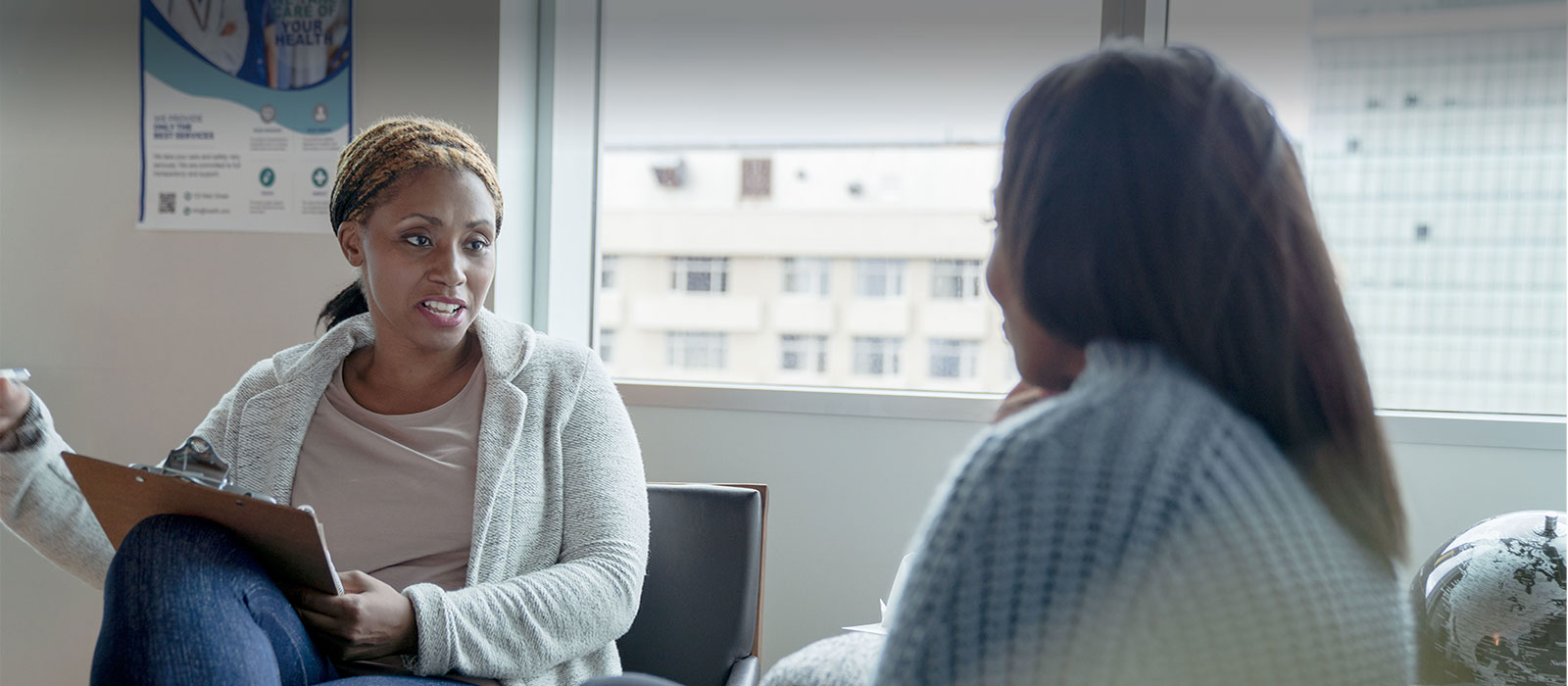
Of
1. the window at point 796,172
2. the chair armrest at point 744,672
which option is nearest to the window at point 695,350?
the window at point 796,172

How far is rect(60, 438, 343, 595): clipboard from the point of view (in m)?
1.01

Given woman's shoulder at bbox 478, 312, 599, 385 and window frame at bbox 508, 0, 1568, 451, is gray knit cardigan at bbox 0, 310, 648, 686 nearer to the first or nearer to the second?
woman's shoulder at bbox 478, 312, 599, 385

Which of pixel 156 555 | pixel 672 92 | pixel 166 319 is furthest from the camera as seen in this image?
pixel 672 92

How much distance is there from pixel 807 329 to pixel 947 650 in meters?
1.76

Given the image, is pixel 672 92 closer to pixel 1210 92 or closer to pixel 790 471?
pixel 790 471

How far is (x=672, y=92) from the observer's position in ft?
7.80

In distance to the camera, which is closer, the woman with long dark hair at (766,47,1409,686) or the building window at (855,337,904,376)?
the woman with long dark hair at (766,47,1409,686)

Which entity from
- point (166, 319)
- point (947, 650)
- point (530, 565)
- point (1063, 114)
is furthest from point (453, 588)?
point (166, 319)

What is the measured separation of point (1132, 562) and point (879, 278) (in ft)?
5.80

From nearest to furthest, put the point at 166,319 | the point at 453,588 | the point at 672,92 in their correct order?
1. the point at 453,588
2. the point at 166,319
3. the point at 672,92

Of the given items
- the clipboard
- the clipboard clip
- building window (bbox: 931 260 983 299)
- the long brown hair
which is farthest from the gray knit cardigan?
building window (bbox: 931 260 983 299)

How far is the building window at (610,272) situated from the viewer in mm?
2424

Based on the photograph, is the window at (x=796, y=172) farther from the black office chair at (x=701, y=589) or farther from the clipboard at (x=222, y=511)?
the clipboard at (x=222, y=511)

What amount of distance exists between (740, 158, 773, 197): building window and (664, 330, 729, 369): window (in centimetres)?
34
